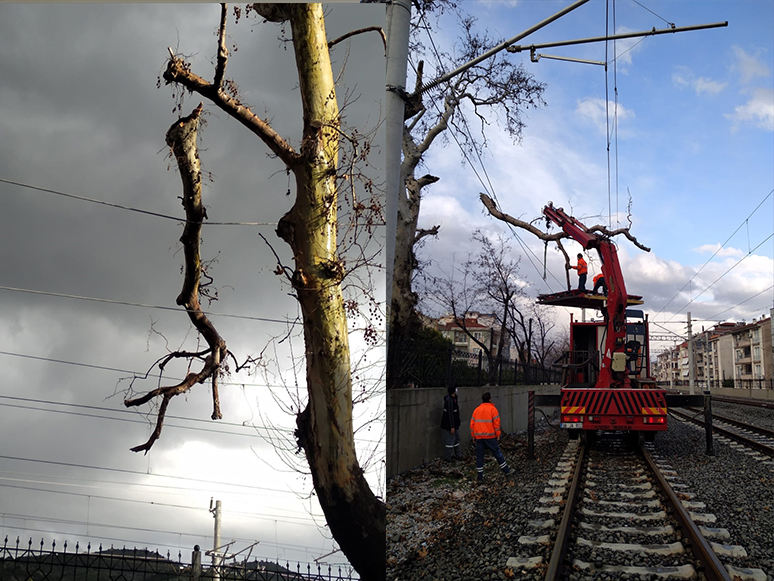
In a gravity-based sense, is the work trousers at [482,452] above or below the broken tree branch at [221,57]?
below

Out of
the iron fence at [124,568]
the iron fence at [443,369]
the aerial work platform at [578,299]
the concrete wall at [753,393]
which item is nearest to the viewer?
the iron fence at [124,568]

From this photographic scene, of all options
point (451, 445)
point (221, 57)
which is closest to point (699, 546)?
point (221, 57)

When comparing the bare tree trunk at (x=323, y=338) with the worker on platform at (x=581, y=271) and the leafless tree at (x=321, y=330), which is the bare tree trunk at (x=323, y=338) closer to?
the leafless tree at (x=321, y=330)

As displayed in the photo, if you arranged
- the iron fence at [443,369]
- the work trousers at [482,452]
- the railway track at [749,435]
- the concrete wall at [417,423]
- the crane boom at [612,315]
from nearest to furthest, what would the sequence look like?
the concrete wall at [417,423] < the work trousers at [482,452] < the iron fence at [443,369] < the crane boom at [612,315] < the railway track at [749,435]

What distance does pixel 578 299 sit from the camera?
32.7 ft

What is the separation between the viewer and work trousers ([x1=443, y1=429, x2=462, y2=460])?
988cm

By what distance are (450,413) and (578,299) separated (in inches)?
112

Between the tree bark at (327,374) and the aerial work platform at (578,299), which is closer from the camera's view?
the tree bark at (327,374)

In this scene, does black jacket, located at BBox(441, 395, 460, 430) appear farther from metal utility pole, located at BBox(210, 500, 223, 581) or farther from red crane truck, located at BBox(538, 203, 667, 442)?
metal utility pole, located at BBox(210, 500, 223, 581)

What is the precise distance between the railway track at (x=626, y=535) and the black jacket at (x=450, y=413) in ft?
6.66

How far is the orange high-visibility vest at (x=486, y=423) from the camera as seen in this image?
8.23 meters

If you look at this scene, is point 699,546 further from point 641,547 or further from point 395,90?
point 395,90

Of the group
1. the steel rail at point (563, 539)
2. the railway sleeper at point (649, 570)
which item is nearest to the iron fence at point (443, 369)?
the steel rail at point (563, 539)

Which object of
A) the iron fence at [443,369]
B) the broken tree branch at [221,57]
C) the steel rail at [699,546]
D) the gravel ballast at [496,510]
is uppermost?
the broken tree branch at [221,57]
